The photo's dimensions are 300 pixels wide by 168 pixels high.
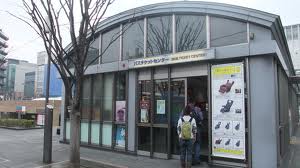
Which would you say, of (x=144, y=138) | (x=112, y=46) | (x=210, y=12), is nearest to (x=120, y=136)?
(x=144, y=138)

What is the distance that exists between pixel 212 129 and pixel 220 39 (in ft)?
9.40

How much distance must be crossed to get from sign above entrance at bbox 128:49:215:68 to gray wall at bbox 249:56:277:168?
1.43m

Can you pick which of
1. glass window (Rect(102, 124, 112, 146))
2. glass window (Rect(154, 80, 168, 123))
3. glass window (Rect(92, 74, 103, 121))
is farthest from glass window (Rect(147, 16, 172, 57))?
glass window (Rect(102, 124, 112, 146))

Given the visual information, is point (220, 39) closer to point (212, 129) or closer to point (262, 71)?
point (262, 71)

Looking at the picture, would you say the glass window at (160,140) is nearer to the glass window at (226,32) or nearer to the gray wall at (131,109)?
the gray wall at (131,109)

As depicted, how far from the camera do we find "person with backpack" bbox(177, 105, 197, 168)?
26.2 feet

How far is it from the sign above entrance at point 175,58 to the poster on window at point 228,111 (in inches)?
19.8

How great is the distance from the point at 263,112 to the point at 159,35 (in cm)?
470

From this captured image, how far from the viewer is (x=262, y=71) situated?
7.79 m

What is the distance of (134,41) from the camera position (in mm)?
11125

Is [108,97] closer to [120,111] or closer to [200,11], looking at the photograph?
[120,111]

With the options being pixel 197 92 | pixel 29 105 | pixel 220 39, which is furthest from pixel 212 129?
pixel 29 105

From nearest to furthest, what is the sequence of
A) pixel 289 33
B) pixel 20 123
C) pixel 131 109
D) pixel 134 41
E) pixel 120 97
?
pixel 131 109
pixel 134 41
pixel 120 97
pixel 20 123
pixel 289 33

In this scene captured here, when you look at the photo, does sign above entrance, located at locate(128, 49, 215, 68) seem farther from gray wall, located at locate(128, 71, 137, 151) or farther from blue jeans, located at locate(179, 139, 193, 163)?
blue jeans, located at locate(179, 139, 193, 163)
